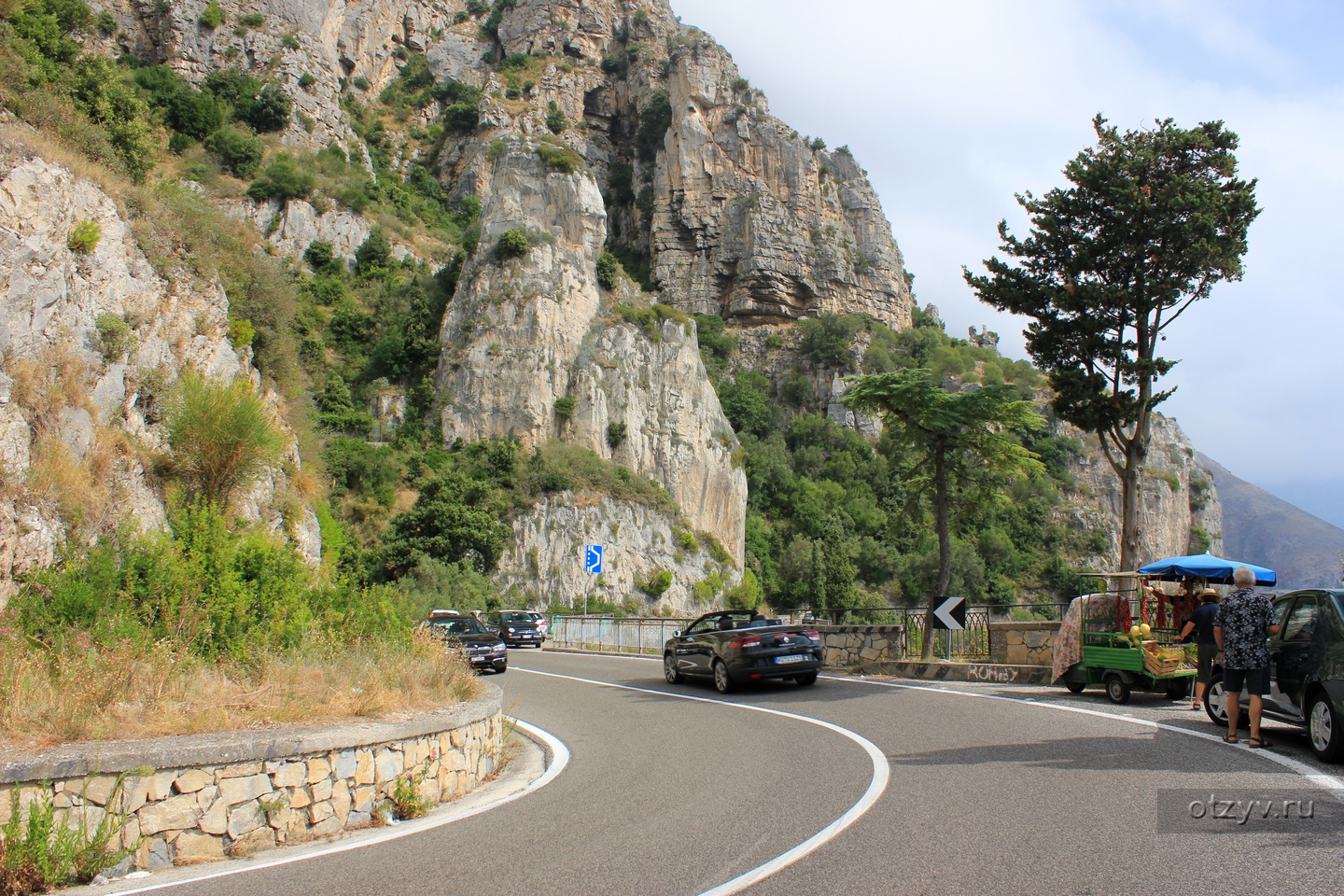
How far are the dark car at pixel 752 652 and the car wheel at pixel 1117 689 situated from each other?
4593 millimetres

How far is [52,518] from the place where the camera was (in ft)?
42.4

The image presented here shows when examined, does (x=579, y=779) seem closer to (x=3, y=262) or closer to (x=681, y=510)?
(x=3, y=262)

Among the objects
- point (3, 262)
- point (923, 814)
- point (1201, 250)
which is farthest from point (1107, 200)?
point (3, 262)

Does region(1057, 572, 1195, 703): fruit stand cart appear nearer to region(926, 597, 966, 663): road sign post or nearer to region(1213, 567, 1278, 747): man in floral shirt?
region(1213, 567, 1278, 747): man in floral shirt

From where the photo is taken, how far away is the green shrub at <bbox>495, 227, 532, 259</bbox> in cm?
5462

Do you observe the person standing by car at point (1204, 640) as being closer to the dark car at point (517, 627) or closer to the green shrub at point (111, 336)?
the green shrub at point (111, 336)

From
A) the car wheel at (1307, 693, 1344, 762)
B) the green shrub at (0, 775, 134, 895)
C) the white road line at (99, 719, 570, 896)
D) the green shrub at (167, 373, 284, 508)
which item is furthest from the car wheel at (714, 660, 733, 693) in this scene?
the green shrub at (0, 775, 134, 895)

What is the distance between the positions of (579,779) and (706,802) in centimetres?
170

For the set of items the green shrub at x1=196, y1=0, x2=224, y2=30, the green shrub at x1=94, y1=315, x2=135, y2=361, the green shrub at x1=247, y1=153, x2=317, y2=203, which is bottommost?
the green shrub at x1=94, y1=315, x2=135, y2=361

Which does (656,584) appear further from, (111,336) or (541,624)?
(111,336)

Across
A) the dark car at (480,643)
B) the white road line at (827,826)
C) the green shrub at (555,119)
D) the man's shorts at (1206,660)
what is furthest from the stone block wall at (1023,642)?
the green shrub at (555,119)

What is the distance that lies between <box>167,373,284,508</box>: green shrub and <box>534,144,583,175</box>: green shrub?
153 ft

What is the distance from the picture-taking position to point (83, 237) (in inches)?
670

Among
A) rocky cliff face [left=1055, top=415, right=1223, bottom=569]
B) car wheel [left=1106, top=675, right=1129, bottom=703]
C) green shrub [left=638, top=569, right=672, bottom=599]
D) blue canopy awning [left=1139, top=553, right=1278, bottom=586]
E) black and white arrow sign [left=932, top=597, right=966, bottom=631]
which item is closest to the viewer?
car wheel [left=1106, top=675, right=1129, bottom=703]
